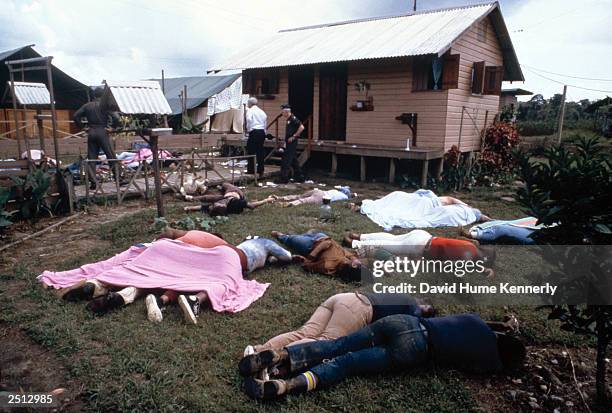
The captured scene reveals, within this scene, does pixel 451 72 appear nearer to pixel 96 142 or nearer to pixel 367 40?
pixel 367 40

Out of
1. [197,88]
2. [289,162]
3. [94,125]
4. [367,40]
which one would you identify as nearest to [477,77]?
[367,40]

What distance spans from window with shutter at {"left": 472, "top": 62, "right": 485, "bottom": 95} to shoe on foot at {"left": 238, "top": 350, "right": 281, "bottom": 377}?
11018 mm

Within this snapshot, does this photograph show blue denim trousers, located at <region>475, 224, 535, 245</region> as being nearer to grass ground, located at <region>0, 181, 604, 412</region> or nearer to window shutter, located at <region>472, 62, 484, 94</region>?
grass ground, located at <region>0, 181, 604, 412</region>

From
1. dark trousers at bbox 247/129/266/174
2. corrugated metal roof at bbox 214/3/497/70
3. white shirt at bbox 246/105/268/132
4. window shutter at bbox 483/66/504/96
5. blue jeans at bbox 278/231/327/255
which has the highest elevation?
corrugated metal roof at bbox 214/3/497/70

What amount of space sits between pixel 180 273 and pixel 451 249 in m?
2.93

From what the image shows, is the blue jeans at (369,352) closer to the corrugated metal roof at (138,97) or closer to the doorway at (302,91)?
the corrugated metal roof at (138,97)

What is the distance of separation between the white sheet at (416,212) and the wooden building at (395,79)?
106 inches

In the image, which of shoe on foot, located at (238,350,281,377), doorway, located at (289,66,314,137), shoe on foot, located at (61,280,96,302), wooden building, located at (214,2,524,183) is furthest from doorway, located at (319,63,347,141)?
shoe on foot, located at (238,350,281,377)

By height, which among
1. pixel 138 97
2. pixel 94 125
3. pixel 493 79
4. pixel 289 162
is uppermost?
pixel 493 79

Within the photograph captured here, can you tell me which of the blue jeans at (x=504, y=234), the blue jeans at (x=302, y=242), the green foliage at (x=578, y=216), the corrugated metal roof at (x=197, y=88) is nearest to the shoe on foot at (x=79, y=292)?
the blue jeans at (x=302, y=242)

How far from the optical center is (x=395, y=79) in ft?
37.0

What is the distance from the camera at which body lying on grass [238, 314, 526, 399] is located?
2850 mm

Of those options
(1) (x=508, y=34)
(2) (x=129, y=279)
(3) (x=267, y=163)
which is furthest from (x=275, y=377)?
(1) (x=508, y=34)

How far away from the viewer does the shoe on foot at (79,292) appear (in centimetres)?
398
